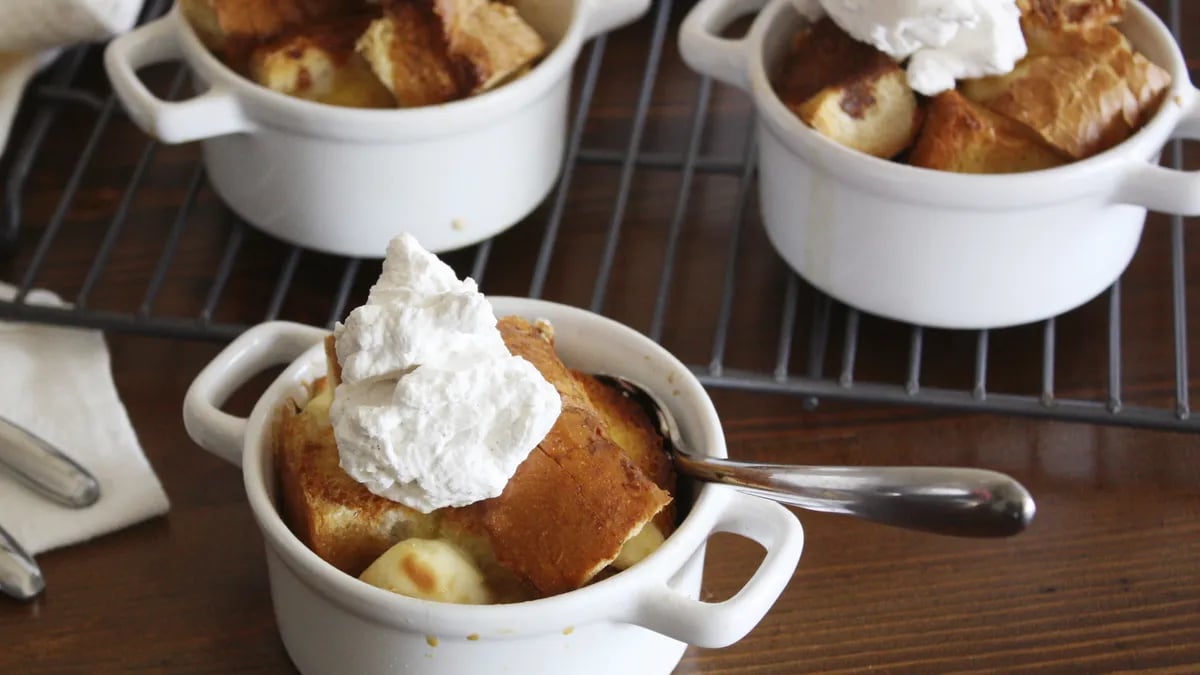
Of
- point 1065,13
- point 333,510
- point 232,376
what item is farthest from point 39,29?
point 1065,13

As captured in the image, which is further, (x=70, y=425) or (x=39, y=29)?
(x=39, y=29)

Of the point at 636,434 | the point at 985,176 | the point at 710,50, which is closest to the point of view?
the point at 636,434

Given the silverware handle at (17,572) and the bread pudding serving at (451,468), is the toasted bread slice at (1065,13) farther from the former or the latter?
the silverware handle at (17,572)

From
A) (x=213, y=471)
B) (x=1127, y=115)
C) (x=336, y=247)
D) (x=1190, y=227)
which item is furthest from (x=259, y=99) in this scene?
(x=1190, y=227)

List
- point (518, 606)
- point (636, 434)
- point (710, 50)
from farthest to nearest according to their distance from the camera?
point (710, 50), point (636, 434), point (518, 606)

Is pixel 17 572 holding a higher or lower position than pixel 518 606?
lower

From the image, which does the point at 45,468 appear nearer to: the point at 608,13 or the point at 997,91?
the point at 608,13
